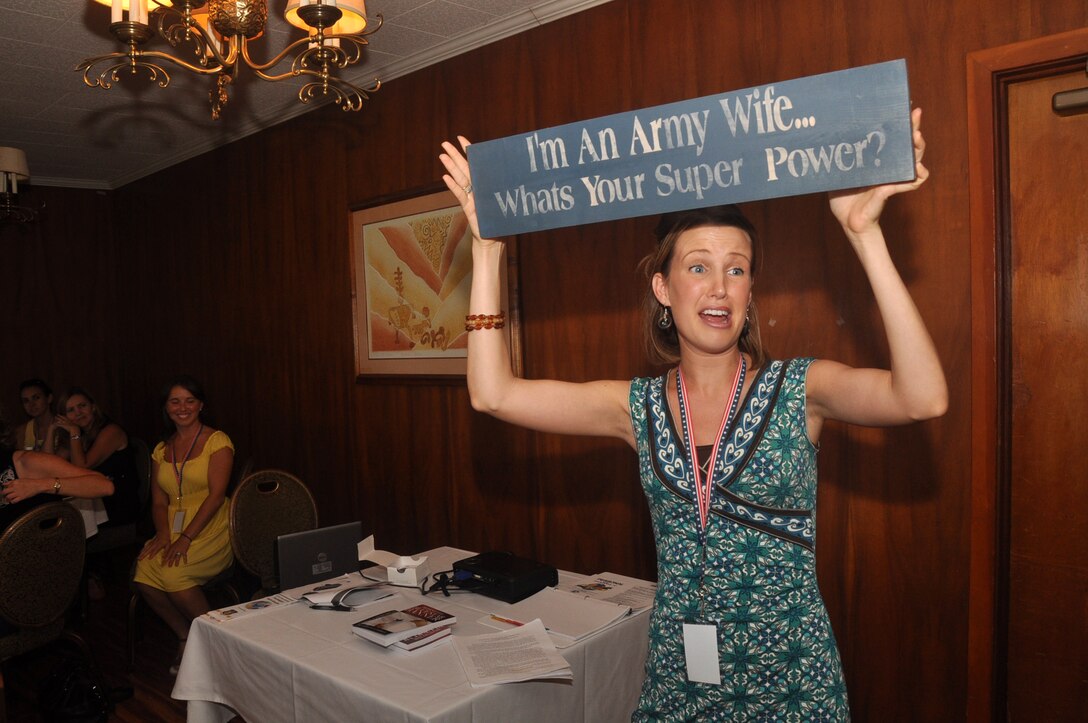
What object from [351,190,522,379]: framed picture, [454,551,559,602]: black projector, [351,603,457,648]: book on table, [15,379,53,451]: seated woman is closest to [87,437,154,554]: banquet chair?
[15,379,53,451]: seated woman

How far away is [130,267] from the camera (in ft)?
21.1

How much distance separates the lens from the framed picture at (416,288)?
3.73m

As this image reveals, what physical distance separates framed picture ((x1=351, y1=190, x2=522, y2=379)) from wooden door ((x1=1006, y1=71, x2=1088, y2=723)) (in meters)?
1.91

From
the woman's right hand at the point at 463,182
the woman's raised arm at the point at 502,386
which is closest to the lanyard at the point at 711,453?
the woman's raised arm at the point at 502,386

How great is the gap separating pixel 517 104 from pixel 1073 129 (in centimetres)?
208

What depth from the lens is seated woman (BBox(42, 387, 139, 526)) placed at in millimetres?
4656

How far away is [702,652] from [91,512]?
3.73m

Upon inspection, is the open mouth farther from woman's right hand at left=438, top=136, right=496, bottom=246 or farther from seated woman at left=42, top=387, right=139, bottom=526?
seated woman at left=42, top=387, right=139, bottom=526

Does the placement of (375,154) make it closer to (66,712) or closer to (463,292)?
(463,292)

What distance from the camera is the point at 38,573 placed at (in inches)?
114

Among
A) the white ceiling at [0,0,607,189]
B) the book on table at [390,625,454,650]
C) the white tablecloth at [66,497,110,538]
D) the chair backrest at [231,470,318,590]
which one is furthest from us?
the white tablecloth at [66,497,110,538]

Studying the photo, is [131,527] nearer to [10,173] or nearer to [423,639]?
[10,173]

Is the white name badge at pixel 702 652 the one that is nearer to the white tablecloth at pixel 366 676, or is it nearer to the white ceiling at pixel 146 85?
the white tablecloth at pixel 366 676

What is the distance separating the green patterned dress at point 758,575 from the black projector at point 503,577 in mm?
823
